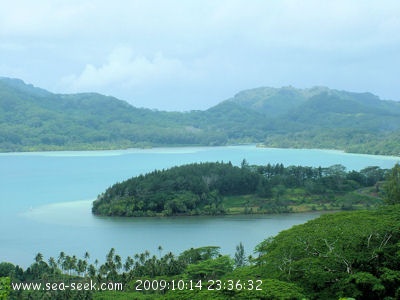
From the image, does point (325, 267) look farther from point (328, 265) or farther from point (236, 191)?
point (236, 191)

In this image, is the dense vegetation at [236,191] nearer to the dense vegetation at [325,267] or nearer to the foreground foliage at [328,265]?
the dense vegetation at [325,267]

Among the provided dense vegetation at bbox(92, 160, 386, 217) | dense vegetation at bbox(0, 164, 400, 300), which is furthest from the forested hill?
dense vegetation at bbox(0, 164, 400, 300)

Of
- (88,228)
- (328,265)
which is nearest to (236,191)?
(88,228)

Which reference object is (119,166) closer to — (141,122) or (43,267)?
(43,267)

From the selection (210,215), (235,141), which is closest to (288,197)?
(210,215)

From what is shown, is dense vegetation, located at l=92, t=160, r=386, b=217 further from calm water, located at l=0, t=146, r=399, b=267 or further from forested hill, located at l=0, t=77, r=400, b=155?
forested hill, located at l=0, t=77, r=400, b=155

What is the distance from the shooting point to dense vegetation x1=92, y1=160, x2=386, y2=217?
171 ft

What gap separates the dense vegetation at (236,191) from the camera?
171 feet

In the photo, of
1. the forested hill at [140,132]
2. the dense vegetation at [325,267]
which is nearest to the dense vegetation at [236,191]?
the dense vegetation at [325,267]

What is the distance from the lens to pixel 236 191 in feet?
197

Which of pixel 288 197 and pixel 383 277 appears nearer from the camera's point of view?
pixel 383 277

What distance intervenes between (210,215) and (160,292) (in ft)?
97.9

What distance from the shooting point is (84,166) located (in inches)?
3821

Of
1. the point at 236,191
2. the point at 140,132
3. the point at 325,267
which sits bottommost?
the point at 236,191
